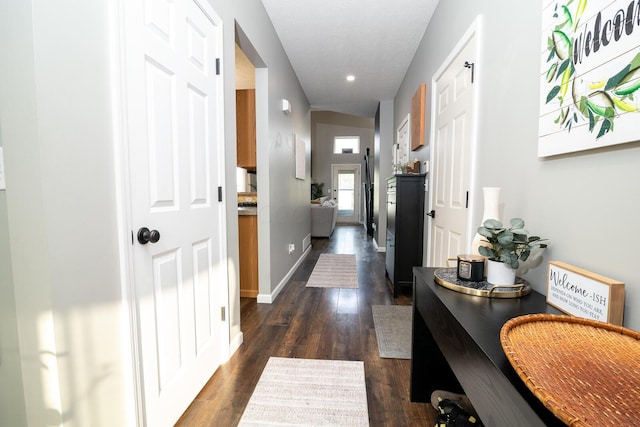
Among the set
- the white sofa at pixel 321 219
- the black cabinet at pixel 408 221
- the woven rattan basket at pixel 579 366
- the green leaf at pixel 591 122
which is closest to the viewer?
the woven rattan basket at pixel 579 366

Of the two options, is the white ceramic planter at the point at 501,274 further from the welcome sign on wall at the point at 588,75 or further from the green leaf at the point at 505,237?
the welcome sign on wall at the point at 588,75

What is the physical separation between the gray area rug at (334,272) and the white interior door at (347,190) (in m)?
5.53

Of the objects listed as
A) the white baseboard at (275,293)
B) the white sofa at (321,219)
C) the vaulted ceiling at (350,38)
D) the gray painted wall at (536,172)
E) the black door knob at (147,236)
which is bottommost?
the white baseboard at (275,293)

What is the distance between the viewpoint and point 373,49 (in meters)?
3.23

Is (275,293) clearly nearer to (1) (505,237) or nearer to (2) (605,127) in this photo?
(1) (505,237)

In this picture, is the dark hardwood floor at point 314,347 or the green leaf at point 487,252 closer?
the green leaf at point 487,252

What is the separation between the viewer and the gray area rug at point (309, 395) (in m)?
1.33

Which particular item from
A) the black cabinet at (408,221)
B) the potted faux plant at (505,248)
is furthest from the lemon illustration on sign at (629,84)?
the black cabinet at (408,221)

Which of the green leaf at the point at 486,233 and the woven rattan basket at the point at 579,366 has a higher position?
the green leaf at the point at 486,233

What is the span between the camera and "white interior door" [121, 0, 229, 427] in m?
1.07

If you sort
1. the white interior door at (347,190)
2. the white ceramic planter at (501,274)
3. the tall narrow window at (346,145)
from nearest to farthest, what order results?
the white ceramic planter at (501,274), the tall narrow window at (346,145), the white interior door at (347,190)

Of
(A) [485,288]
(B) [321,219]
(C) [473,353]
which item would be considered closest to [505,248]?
(A) [485,288]

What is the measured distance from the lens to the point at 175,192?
129cm

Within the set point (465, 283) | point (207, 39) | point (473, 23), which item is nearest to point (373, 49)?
point (473, 23)
